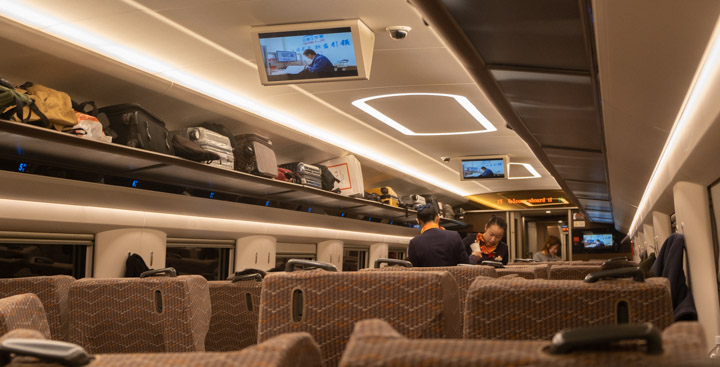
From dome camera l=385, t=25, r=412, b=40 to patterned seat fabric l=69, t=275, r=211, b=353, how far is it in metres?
3.30

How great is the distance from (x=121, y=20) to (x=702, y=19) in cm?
407

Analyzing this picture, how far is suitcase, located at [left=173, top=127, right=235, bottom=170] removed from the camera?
7078mm

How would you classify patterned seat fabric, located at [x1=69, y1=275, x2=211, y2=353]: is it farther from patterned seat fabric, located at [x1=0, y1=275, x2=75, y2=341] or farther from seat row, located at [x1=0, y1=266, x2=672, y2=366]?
seat row, located at [x1=0, y1=266, x2=672, y2=366]

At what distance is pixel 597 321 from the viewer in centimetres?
155

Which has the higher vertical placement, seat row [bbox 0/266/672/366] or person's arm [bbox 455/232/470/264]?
person's arm [bbox 455/232/470/264]

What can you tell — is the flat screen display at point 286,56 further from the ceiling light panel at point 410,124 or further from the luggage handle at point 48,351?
the luggage handle at point 48,351

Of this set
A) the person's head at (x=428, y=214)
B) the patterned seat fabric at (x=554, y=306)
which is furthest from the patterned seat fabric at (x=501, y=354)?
the person's head at (x=428, y=214)

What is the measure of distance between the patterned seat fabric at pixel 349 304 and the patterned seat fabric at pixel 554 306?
0.18 m

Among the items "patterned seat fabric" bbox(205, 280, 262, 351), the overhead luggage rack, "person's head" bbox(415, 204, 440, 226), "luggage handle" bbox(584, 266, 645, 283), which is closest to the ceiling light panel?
the overhead luggage rack

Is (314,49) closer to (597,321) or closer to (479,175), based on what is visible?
(597,321)

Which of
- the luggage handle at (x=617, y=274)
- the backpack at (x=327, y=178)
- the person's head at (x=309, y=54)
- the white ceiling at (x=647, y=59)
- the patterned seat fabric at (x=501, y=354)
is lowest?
the patterned seat fabric at (x=501, y=354)

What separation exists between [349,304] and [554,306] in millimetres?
525

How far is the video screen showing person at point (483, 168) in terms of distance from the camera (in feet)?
41.1

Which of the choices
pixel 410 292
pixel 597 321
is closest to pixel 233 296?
pixel 410 292
